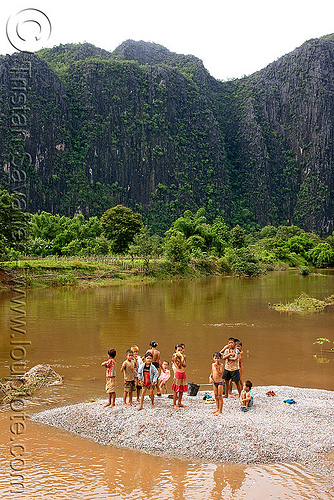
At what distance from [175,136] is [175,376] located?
402 feet

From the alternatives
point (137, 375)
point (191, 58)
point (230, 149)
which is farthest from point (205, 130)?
point (137, 375)

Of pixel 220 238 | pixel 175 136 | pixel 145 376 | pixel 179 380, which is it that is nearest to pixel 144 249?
pixel 220 238

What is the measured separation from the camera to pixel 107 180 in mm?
111188

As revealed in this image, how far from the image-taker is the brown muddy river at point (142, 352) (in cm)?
582

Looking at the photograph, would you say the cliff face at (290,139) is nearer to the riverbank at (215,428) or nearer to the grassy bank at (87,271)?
the grassy bank at (87,271)

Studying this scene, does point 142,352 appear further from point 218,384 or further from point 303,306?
point 303,306

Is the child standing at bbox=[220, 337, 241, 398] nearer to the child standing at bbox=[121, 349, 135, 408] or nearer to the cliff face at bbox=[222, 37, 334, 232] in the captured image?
the child standing at bbox=[121, 349, 135, 408]

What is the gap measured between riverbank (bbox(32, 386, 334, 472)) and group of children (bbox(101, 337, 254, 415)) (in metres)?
0.22

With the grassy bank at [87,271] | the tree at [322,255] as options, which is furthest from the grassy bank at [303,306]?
the tree at [322,255]

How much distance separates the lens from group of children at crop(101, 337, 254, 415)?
25.7 ft

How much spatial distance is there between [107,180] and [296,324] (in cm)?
9720

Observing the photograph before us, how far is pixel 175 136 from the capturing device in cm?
12544

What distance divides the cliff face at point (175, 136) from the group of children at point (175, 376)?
8608 centimetres

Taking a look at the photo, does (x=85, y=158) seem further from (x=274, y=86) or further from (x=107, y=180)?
(x=274, y=86)
